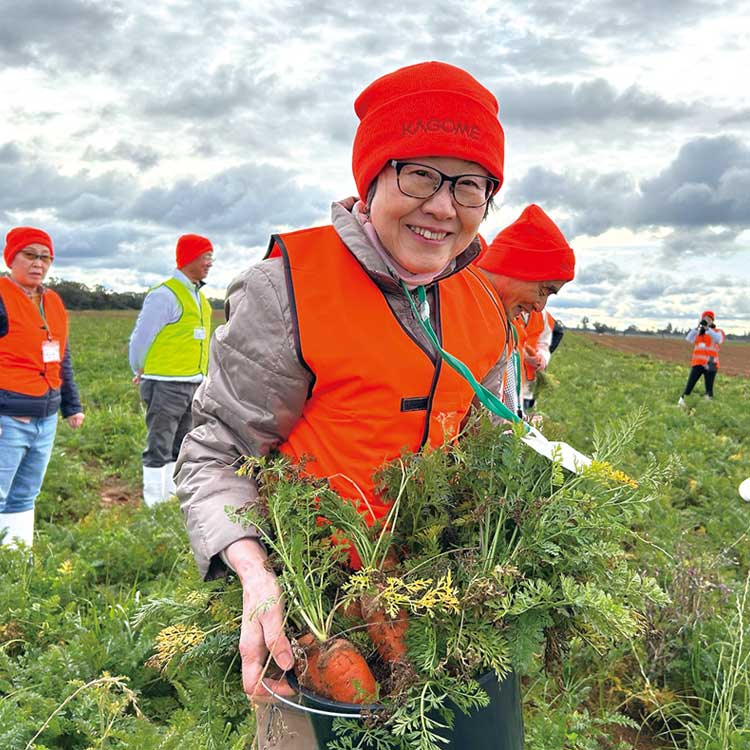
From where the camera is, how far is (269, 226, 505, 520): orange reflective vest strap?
1.58 m

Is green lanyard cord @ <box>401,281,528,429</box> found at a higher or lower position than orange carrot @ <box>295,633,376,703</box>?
higher

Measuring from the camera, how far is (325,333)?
1.57 meters

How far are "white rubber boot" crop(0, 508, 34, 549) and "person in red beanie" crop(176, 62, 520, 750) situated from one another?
383 centimetres

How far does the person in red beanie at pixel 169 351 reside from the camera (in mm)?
5938

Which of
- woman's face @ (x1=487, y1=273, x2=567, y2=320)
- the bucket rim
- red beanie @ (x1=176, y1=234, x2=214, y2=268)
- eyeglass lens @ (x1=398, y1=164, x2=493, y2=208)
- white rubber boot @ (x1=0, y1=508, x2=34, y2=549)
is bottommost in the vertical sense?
white rubber boot @ (x1=0, y1=508, x2=34, y2=549)

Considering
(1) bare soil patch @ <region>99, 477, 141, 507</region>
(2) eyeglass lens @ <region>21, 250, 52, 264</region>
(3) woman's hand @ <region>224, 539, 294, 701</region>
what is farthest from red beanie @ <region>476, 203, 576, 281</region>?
(1) bare soil patch @ <region>99, 477, 141, 507</region>

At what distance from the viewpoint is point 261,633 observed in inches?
54.4

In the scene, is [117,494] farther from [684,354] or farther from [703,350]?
[684,354]

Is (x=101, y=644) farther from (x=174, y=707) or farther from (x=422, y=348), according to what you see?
(x=422, y=348)

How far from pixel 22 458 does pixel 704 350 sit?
14343 mm

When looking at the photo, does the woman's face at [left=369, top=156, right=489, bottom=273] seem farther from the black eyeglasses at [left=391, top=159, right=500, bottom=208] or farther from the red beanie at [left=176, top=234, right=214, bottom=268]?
the red beanie at [left=176, top=234, right=214, bottom=268]

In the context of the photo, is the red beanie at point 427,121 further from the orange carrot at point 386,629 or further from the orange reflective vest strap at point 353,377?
the orange carrot at point 386,629

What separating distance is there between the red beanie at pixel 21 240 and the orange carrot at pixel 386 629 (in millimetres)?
4311

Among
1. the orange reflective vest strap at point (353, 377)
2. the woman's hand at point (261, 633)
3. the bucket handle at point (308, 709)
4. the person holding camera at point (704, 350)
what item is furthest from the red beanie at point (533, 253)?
the person holding camera at point (704, 350)
